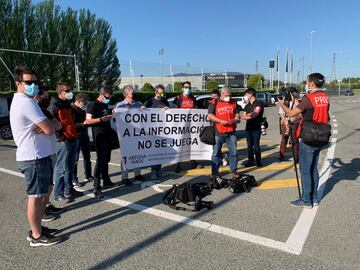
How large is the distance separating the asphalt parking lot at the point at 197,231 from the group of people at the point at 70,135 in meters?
0.30

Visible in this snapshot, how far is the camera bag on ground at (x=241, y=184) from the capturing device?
5992 mm

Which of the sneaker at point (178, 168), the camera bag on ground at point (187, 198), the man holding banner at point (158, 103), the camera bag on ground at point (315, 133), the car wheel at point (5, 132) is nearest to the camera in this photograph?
the camera bag on ground at point (315, 133)

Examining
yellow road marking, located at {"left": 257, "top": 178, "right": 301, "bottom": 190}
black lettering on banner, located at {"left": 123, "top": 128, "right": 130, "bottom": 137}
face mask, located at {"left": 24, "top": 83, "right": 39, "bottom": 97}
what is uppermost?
face mask, located at {"left": 24, "top": 83, "right": 39, "bottom": 97}

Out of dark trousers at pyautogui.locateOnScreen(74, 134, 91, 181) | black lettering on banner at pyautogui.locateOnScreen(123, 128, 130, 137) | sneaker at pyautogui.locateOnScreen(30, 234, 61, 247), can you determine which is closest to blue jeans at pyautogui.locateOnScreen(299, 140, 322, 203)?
black lettering on banner at pyautogui.locateOnScreen(123, 128, 130, 137)

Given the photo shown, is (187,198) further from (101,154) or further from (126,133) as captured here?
(126,133)

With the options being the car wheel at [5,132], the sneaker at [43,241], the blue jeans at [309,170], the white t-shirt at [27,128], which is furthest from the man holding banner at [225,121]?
the car wheel at [5,132]

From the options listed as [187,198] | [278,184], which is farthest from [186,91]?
[187,198]

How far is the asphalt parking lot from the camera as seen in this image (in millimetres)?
3619

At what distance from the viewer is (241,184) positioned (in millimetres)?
6062

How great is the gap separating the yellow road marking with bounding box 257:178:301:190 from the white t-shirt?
4069 mm

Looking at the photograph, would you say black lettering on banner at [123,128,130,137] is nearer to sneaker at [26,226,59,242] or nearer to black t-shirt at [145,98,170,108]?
black t-shirt at [145,98,170,108]

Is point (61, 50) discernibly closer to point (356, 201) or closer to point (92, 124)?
point (92, 124)

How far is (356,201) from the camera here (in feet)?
17.9

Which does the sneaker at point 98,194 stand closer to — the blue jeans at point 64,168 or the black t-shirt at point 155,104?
the blue jeans at point 64,168
